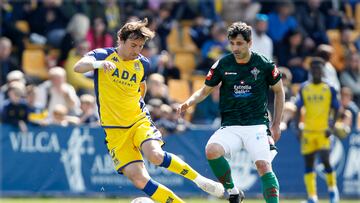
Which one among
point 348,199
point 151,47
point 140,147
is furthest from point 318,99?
point 140,147

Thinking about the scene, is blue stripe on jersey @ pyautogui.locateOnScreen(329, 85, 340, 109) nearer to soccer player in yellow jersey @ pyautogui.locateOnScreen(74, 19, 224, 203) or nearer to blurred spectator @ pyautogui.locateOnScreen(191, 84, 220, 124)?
blurred spectator @ pyautogui.locateOnScreen(191, 84, 220, 124)

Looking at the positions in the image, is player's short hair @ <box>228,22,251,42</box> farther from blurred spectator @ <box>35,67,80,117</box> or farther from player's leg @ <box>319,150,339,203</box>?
blurred spectator @ <box>35,67,80,117</box>

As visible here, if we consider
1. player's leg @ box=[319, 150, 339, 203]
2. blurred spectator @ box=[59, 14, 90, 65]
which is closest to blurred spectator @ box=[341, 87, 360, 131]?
player's leg @ box=[319, 150, 339, 203]

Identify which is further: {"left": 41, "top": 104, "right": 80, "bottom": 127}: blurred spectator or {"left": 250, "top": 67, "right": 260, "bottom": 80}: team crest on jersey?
{"left": 41, "top": 104, "right": 80, "bottom": 127}: blurred spectator

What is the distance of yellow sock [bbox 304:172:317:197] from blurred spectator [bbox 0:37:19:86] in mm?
7009

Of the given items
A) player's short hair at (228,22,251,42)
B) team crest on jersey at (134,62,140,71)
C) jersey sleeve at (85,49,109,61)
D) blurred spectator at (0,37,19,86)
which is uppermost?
player's short hair at (228,22,251,42)

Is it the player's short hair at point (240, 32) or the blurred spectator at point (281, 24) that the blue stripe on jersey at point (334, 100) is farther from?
the player's short hair at point (240, 32)

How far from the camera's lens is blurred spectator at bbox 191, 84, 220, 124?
68.6 ft

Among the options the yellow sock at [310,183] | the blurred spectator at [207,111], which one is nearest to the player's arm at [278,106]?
the yellow sock at [310,183]

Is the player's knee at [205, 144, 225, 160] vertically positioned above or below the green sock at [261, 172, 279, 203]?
above

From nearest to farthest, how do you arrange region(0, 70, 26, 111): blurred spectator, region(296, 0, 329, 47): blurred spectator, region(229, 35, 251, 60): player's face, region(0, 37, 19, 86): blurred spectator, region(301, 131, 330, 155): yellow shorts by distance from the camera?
region(229, 35, 251, 60): player's face → region(301, 131, 330, 155): yellow shorts → region(0, 70, 26, 111): blurred spectator → region(0, 37, 19, 86): blurred spectator → region(296, 0, 329, 47): blurred spectator

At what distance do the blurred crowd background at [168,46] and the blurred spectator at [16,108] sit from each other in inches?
0.8

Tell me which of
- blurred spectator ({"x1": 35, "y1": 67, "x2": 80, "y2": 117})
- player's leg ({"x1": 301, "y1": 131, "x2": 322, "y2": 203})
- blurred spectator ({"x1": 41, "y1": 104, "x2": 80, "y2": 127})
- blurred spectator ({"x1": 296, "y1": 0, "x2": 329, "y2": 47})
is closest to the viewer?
player's leg ({"x1": 301, "y1": 131, "x2": 322, "y2": 203})

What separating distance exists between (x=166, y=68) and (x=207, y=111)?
1598mm
